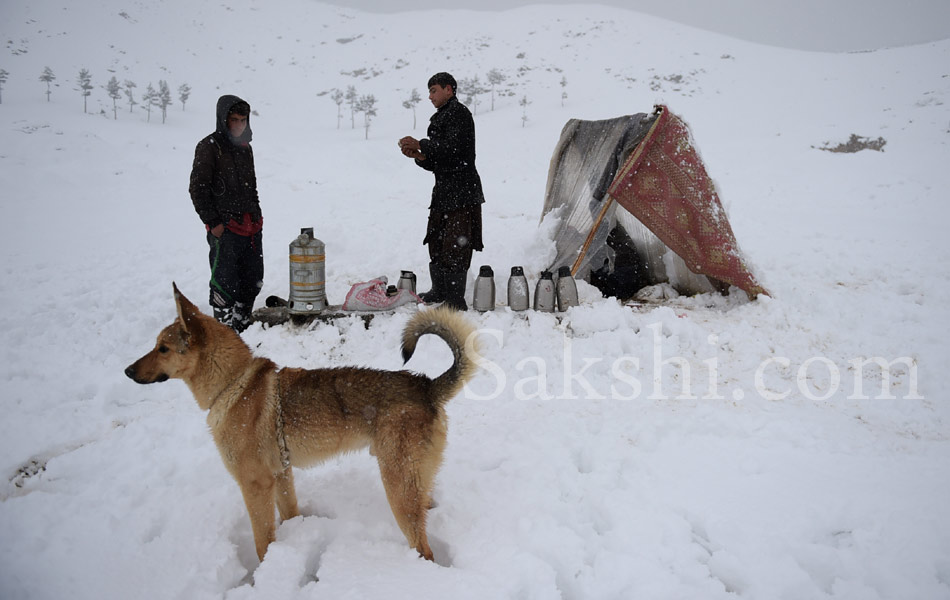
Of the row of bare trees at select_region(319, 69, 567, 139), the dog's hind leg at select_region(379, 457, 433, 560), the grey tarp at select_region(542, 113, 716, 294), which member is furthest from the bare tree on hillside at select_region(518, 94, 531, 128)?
the dog's hind leg at select_region(379, 457, 433, 560)

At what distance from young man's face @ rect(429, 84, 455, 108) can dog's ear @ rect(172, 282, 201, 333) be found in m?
3.47

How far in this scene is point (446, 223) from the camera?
521 cm

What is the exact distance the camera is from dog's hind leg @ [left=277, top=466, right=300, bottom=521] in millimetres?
2605

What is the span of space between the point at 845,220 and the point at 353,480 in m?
12.5

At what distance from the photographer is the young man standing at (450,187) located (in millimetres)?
4973

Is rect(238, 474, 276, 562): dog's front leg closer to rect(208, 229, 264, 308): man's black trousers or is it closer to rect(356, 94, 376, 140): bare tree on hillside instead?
rect(208, 229, 264, 308): man's black trousers

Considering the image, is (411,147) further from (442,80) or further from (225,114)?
(225,114)

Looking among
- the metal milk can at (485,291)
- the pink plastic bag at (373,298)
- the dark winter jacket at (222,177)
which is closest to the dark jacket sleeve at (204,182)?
the dark winter jacket at (222,177)

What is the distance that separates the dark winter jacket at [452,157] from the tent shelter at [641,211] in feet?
5.52

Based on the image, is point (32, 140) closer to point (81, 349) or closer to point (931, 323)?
point (81, 349)

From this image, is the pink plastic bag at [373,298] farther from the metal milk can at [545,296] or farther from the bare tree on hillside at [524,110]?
the bare tree on hillside at [524,110]

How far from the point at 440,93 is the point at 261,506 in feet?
13.9

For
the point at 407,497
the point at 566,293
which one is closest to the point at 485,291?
the point at 566,293

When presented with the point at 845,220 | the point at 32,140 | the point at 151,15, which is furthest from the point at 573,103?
the point at 151,15
